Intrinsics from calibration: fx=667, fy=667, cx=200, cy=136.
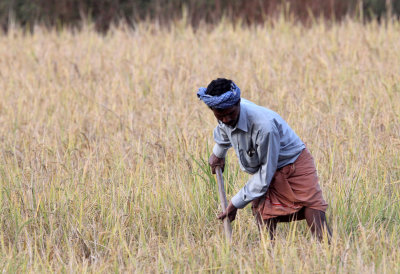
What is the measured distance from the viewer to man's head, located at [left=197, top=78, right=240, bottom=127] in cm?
319

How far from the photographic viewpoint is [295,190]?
3512 mm

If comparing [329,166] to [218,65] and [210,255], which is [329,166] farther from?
[218,65]

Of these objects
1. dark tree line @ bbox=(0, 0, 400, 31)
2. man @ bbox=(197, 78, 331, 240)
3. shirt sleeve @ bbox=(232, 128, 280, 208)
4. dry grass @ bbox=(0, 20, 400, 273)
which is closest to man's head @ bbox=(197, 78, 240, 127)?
man @ bbox=(197, 78, 331, 240)

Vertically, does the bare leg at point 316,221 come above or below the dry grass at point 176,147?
above

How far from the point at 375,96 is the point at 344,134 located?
1120 millimetres

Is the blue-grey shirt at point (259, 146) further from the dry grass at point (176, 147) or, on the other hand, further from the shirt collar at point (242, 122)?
the dry grass at point (176, 147)

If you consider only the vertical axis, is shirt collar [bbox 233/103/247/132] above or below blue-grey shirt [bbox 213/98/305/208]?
above

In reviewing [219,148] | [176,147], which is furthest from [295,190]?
[176,147]

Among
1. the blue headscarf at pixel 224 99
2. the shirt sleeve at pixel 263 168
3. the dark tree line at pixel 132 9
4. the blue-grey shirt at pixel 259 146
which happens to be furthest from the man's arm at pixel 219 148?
the dark tree line at pixel 132 9

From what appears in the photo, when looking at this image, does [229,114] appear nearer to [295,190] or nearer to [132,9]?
[295,190]

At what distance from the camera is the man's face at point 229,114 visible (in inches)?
128

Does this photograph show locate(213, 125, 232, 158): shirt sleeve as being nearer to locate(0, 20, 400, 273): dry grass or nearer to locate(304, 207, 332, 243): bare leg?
locate(0, 20, 400, 273): dry grass

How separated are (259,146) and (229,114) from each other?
0.23m

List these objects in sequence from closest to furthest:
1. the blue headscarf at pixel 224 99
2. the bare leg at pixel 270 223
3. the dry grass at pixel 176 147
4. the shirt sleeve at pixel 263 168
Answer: the blue headscarf at pixel 224 99 < the shirt sleeve at pixel 263 168 < the dry grass at pixel 176 147 < the bare leg at pixel 270 223
